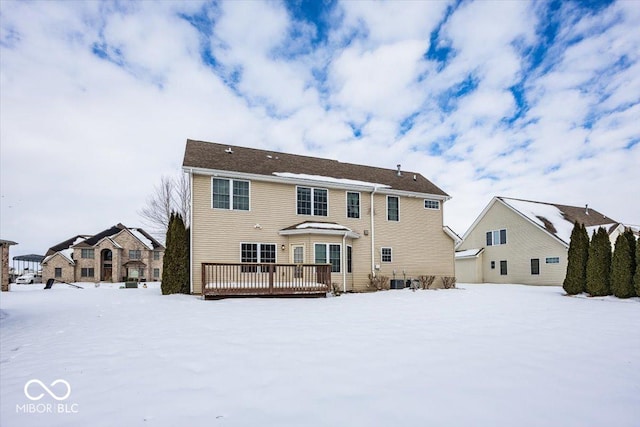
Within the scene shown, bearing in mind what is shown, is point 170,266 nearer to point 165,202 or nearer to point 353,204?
point 353,204

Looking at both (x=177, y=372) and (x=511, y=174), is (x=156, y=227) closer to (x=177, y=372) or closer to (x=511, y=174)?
(x=177, y=372)

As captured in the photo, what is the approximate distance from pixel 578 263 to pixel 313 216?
11.2 meters

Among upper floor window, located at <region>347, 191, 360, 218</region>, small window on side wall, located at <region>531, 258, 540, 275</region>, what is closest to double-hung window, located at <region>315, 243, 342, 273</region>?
upper floor window, located at <region>347, 191, 360, 218</region>

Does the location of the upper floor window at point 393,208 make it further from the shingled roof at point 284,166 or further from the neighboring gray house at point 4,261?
the neighboring gray house at point 4,261

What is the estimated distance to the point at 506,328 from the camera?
626 cm

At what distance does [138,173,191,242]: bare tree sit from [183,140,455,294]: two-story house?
8.93 metres

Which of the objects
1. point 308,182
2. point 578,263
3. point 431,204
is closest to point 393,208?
point 431,204

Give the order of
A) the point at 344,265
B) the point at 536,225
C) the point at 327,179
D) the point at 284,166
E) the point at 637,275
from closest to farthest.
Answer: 1. the point at 637,275
2. the point at 344,265
3. the point at 327,179
4. the point at 284,166
5. the point at 536,225

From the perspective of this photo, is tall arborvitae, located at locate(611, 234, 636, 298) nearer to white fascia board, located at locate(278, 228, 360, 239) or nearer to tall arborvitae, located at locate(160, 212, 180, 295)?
white fascia board, located at locate(278, 228, 360, 239)

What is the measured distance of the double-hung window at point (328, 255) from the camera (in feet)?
46.3

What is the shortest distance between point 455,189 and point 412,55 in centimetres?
1483

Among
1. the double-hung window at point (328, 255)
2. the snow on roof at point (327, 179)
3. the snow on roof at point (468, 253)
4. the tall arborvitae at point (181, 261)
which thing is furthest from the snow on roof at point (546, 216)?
the tall arborvitae at point (181, 261)

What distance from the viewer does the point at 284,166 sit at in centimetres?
1579

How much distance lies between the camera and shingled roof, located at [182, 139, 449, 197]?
1409 centimetres
